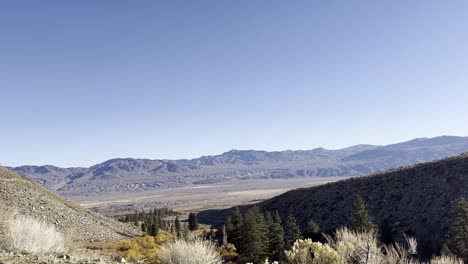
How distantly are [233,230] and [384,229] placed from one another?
23138 mm

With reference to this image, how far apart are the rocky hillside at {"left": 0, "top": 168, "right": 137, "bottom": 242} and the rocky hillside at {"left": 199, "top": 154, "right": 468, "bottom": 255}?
37057 millimetres

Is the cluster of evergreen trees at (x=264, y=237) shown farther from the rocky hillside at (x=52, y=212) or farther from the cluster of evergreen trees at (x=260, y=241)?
the rocky hillside at (x=52, y=212)

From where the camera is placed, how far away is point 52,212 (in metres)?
53.9

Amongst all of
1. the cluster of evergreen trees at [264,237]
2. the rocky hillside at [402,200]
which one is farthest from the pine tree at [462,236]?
the rocky hillside at [402,200]

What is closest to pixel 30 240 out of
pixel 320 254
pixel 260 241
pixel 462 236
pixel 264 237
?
pixel 320 254

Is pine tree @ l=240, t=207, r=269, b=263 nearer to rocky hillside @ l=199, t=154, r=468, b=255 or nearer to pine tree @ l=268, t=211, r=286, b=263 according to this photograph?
pine tree @ l=268, t=211, r=286, b=263

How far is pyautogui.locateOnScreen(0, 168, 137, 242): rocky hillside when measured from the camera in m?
50.7

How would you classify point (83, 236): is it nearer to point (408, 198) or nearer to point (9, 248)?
point (9, 248)

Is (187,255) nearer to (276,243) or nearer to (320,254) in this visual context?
(320,254)

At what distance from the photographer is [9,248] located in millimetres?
13758

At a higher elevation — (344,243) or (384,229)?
(344,243)

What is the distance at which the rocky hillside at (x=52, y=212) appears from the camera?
50688 millimetres

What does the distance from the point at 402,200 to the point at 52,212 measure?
174 feet

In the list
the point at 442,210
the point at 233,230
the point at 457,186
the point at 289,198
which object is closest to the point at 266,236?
the point at 233,230
